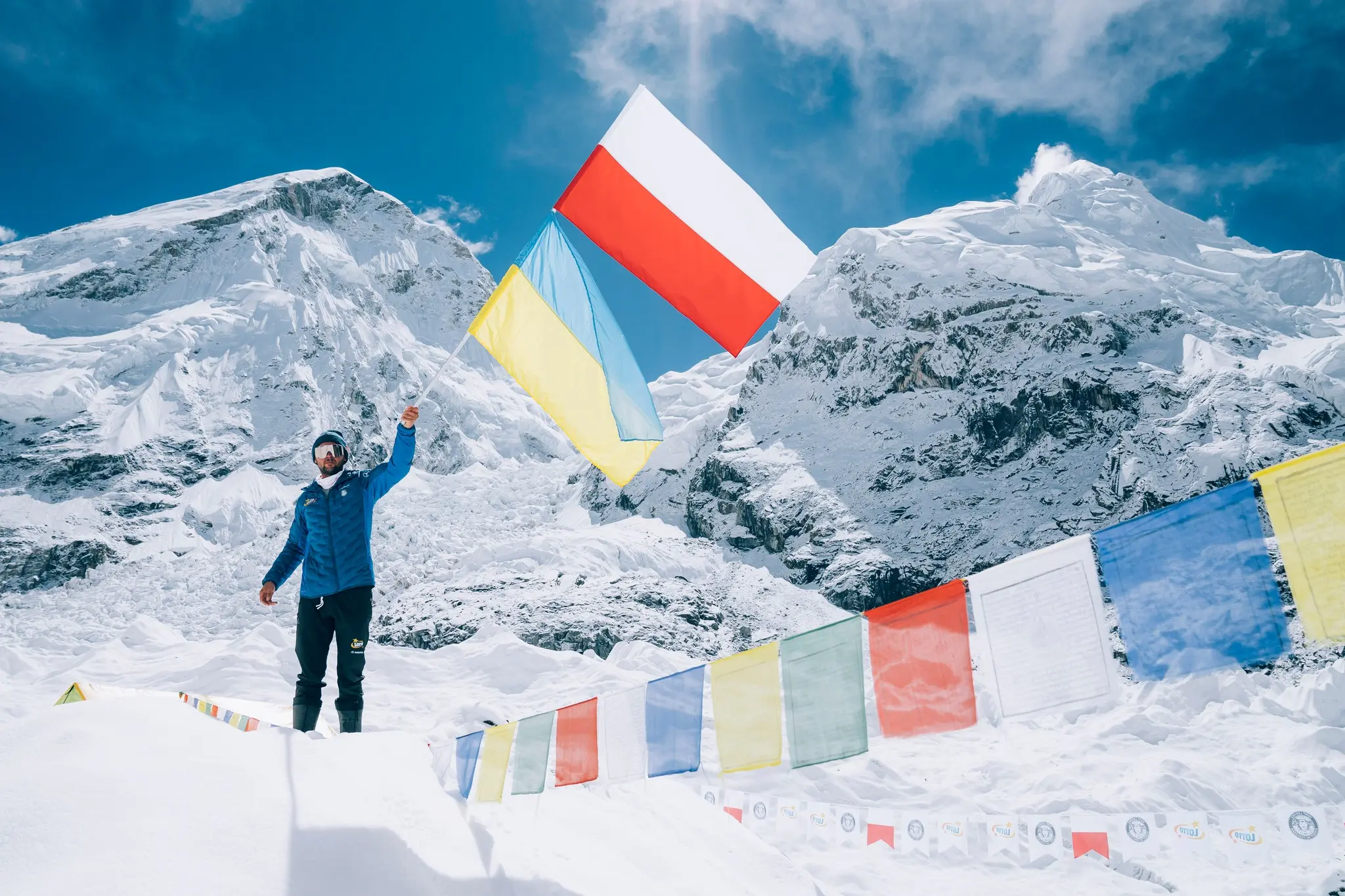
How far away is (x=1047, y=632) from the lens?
3.53 m

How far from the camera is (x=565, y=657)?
20.1 meters

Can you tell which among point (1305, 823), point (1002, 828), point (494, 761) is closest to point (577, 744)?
point (494, 761)

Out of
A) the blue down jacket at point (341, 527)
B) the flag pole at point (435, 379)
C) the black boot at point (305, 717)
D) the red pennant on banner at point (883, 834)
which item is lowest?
the red pennant on banner at point (883, 834)

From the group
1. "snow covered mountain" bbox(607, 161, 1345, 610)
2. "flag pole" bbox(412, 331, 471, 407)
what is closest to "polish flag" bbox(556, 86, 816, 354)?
"flag pole" bbox(412, 331, 471, 407)

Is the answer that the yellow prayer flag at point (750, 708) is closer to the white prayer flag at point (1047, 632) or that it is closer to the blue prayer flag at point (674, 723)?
the blue prayer flag at point (674, 723)

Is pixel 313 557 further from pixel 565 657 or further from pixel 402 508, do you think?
pixel 402 508

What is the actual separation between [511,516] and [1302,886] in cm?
6772

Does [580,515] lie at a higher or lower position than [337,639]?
higher

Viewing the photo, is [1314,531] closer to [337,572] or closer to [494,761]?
[337,572]

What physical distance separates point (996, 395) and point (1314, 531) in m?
85.2

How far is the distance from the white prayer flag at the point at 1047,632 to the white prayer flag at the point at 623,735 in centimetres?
315

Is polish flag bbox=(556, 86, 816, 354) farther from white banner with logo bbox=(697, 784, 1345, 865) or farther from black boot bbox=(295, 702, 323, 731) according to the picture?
white banner with logo bbox=(697, 784, 1345, 865)

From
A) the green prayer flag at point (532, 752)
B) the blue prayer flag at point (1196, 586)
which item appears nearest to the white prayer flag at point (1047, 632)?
the blue prayer flag at point (1196, 586)

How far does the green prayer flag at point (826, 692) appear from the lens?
446 centimetres
